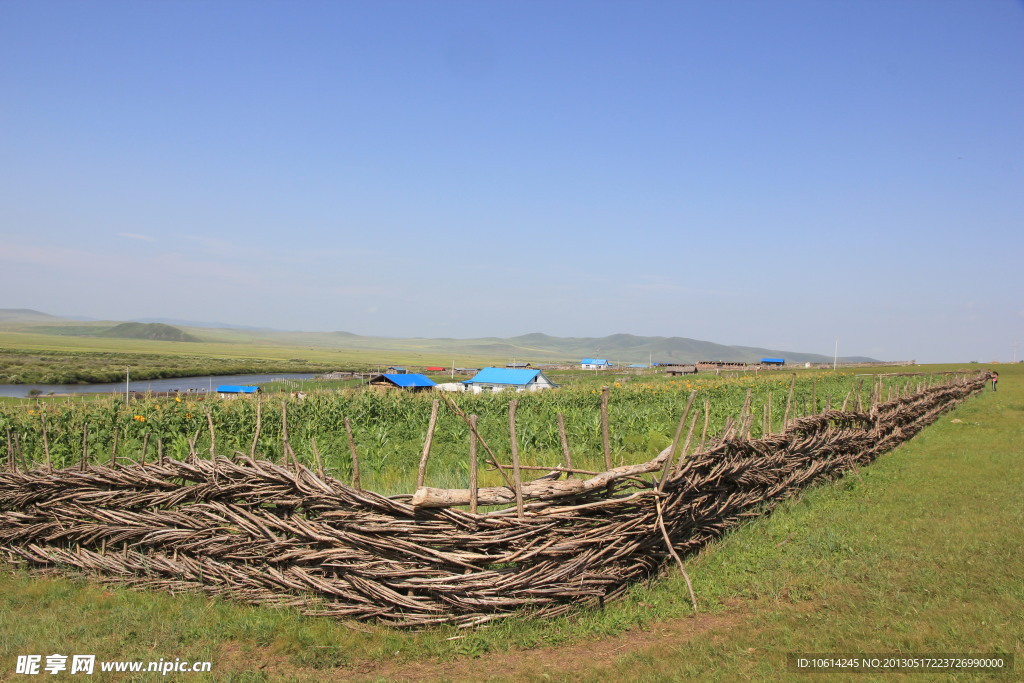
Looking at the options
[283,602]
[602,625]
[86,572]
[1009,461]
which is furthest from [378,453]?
[1009,461]

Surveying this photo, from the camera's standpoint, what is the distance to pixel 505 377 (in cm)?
5391

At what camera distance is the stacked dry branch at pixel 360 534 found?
4734 mm

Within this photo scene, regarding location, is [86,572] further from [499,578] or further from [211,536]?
[499,578]

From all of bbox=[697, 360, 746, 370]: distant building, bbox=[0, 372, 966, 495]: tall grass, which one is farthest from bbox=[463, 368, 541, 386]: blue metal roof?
bbox=[0, 372, 966, 495]: tall grass

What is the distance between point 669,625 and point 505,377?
161 ft

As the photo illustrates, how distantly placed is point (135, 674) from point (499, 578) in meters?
2.46

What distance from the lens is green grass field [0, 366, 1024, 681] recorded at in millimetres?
4117

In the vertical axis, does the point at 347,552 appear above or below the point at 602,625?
above

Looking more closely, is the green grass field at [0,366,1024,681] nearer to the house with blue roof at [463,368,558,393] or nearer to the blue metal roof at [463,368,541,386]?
the house with blue roof at [463,368,558,393]

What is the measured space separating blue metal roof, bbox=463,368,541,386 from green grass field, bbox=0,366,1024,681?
45473mm

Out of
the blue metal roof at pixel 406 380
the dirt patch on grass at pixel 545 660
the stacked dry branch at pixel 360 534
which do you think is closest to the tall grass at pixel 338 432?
the stacked dry branch at pixel 360 534

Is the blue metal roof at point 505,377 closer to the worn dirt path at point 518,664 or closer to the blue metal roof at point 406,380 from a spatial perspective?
the blue metal roof at point 406,380

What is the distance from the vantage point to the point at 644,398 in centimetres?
2669

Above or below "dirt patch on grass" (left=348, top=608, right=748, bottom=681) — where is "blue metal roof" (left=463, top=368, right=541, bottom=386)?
below
